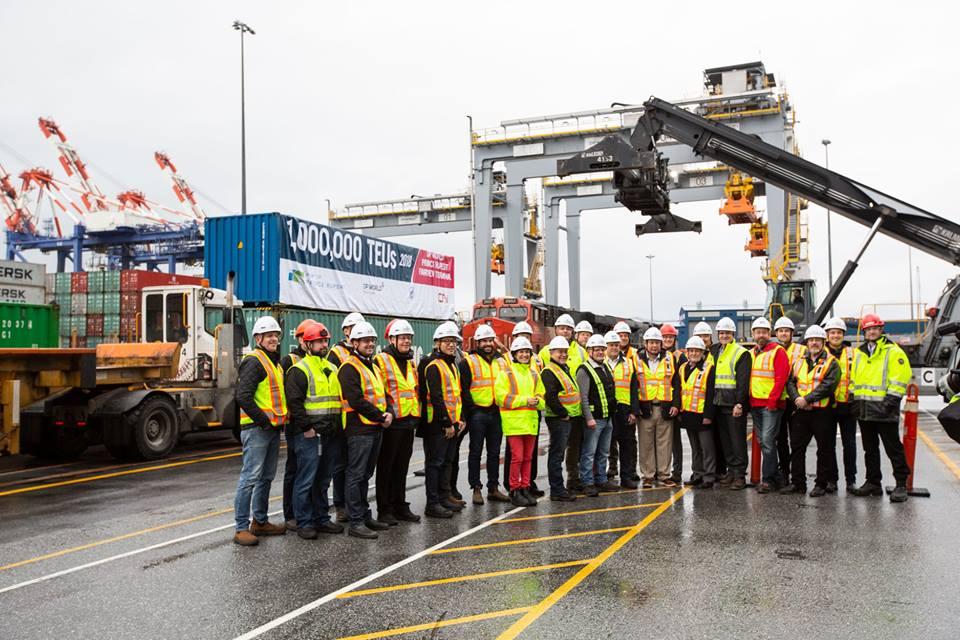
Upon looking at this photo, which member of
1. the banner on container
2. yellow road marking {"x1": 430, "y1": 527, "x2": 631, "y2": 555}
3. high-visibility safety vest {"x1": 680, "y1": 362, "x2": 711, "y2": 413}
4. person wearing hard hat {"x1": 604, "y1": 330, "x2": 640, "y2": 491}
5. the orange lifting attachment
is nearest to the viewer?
yellow road marking {"x1": 430, "y1": 527, "x2": 631, "y2": 555}

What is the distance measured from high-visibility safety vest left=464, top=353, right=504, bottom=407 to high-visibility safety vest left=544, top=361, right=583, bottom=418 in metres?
0.78

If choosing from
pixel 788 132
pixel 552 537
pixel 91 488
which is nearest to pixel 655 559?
pixel 552 537

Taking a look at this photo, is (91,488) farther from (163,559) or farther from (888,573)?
(888,573)

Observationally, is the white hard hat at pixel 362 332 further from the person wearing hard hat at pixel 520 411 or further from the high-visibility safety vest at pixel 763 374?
the high-visibility safety vest at pixel 763 374

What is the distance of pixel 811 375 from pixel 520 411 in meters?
3.46

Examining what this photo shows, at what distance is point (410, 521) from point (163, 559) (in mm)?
2370

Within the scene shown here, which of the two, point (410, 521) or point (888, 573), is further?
point (410, 521)

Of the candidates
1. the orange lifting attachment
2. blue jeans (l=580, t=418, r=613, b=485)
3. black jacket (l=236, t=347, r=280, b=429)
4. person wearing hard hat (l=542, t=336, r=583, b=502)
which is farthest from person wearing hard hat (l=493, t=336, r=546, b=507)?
the orange lifting attachment

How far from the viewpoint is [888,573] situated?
604 centimetres

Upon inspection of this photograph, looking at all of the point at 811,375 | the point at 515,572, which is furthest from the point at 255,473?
the point at 811,375

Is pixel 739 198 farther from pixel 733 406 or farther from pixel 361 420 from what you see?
pixel 361 420

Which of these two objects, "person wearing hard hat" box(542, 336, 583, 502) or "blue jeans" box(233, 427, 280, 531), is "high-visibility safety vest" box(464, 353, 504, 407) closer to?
"person wearing hard hat" box(542, 336, 583, 502)

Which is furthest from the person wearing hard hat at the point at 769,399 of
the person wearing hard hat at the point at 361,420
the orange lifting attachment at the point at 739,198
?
the orange lifting attachment at the point at 739,198

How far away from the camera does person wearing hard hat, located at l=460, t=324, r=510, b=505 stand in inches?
344
